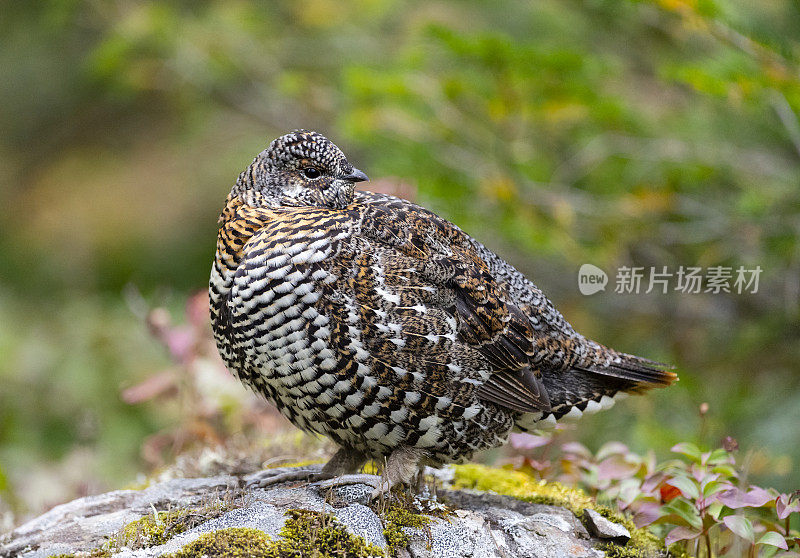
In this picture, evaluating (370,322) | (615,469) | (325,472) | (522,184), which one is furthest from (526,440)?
(522,184)

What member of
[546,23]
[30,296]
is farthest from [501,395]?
[30,296]

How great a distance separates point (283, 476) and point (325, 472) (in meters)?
0.18

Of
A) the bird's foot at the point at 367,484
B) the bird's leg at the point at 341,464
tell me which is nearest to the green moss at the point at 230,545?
the bird's foot at the point at 367,484

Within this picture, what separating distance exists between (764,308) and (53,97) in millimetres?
10138

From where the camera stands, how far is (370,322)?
306 centimetres

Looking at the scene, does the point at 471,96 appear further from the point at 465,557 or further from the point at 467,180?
the point at 465,557

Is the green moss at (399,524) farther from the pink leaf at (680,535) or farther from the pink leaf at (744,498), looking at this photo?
A: the pink leaf at (744,498)

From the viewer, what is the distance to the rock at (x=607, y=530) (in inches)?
126

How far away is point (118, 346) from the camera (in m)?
7.04

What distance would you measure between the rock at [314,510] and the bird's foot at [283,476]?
0.04 m

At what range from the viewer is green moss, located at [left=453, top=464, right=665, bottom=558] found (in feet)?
10.5

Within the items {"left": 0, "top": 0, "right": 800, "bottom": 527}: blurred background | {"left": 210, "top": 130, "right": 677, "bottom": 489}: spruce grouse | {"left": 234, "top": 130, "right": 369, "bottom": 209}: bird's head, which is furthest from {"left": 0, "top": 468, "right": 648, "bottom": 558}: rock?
{"left": 234, "top": 130, "right": 369, "bottom": 209}: bird's head

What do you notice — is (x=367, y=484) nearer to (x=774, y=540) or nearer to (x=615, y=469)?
(x=615, y=469)

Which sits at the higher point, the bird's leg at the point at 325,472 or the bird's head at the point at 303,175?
the bird's head at the point at 303,175
